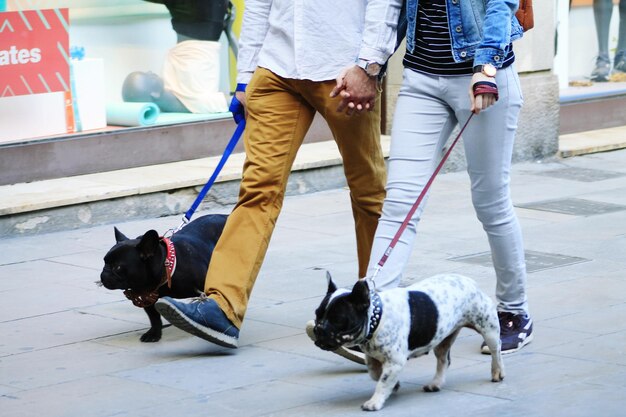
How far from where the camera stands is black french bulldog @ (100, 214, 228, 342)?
5379 millimetres

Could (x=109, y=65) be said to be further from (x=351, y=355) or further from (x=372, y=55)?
(x=351, y=355)

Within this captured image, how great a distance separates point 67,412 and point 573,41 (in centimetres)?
906

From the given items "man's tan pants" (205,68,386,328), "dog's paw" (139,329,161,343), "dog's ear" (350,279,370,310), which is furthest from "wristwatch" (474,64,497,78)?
"dog's paw" (139,329,161,343)

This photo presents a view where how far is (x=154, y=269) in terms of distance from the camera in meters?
5.39

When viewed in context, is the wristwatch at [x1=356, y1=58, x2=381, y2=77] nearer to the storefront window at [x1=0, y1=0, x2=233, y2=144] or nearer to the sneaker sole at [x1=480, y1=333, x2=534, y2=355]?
the sneaker sole at [x1=480, y1=333, x2=534, y2=355]

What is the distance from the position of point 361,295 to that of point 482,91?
3.30 ft

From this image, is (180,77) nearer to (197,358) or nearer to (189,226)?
(189,226)

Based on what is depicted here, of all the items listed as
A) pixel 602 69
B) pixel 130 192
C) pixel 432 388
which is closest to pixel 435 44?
pixel 432 388

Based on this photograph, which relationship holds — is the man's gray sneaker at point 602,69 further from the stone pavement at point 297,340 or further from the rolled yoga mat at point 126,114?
the rolled yoga mat at point 126,114

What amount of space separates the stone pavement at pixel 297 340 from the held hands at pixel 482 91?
1046mm

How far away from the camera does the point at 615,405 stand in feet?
14.7

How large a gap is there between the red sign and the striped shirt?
449 centimetres

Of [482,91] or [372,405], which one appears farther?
[482,91]

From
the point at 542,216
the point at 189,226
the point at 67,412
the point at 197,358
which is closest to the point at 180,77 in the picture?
the point at 542,216
